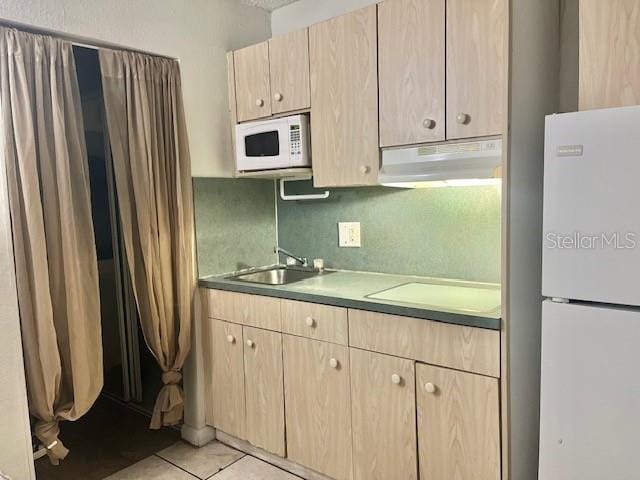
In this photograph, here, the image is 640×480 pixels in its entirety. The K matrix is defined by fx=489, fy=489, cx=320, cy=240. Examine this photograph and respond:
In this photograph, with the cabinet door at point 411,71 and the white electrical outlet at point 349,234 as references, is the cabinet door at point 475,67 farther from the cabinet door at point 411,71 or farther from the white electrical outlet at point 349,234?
the white electrical outlet at point 349,234

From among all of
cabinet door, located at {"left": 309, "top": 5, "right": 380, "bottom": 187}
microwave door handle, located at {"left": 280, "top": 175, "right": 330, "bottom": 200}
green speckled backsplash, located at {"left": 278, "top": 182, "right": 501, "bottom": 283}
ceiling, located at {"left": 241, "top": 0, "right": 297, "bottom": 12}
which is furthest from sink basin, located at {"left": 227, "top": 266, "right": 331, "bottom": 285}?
ceiling, located at {"left": 241, "top": 0, "right": 297, "bottom": 12}

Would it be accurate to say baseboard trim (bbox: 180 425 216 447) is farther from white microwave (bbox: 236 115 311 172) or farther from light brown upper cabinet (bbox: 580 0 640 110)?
light brown upper cabinet (bbox: 580 0 640 110)

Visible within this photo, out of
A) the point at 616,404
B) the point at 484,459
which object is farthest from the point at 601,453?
the point at 484,459

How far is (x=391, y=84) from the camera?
2.07m

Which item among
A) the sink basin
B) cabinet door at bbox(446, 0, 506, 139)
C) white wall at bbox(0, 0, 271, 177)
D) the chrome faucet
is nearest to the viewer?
cabinet door at bbox(446, 0, 506, 139)

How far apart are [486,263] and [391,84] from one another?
919mm

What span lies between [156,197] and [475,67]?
5.28 feet

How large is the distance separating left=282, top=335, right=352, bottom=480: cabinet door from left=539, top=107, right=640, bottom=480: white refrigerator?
845 millimetres

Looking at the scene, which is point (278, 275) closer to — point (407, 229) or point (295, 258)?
→ point (295, 258)

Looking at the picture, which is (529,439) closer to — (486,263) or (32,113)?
(486,263)

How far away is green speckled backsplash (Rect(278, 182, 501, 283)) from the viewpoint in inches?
89.1

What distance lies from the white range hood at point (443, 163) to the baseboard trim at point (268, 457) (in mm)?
1418

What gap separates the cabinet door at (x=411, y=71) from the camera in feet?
6.34

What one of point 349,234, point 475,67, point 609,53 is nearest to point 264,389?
point 349,234
